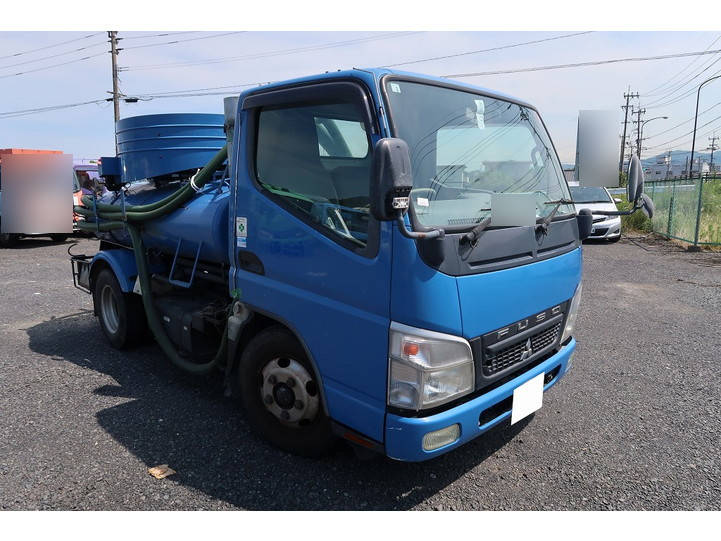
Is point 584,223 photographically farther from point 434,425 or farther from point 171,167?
point 171,167

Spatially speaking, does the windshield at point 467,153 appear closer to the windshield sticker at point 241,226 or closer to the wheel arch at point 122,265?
the windshield sticker at point 241,226

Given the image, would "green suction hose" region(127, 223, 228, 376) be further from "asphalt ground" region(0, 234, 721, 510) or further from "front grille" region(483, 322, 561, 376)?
"front grille" region(483, 322, 561, 376)

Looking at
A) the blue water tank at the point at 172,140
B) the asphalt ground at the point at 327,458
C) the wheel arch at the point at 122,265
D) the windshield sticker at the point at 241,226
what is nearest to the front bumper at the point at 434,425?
the asphalt ground at the point at 327,458

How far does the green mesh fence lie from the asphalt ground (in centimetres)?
777

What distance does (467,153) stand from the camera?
2777mm

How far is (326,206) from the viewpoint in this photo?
2.67 metres

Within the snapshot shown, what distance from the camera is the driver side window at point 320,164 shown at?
8.31ft

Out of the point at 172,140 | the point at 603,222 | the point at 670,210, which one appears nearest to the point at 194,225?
the point at 172,140

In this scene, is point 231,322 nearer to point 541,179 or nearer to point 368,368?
point 368,368

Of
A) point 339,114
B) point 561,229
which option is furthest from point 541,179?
point 339,114

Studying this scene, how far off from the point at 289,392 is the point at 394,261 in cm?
113

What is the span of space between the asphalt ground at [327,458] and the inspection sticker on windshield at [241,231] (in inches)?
49.2

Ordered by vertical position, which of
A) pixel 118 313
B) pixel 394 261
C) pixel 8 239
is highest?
pixel 394 261

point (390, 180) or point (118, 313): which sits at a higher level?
point (390, 180)
